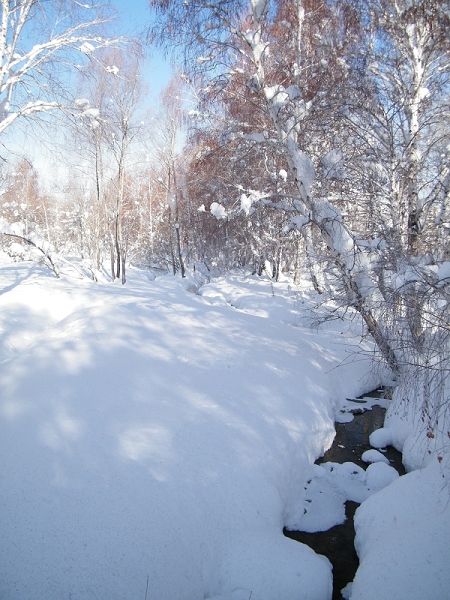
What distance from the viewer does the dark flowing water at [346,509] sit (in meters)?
3.04

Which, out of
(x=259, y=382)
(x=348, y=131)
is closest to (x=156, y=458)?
(x=259, y=382)

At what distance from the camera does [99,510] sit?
2697 millimetres

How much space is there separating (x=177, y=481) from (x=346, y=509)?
197 centimetres

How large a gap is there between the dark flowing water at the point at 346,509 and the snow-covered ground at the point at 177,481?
0.15 m

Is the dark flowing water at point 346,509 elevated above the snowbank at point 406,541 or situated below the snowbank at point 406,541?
below

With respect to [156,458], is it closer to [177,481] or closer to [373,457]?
[177,481]

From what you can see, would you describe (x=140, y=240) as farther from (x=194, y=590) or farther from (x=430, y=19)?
(x=194, y=590)

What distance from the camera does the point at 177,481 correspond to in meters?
3.10

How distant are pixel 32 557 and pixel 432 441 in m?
4.30

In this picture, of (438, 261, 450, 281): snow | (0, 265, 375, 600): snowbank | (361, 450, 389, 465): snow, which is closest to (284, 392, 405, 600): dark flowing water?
(361, 450, 389, 465): snow

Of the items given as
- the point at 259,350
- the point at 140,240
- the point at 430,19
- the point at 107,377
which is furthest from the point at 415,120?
the point at 140,240

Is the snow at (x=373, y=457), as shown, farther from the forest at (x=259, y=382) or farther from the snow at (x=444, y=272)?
the snow at (x=444, y=272)

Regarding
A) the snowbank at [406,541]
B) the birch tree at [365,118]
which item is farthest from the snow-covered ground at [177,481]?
the birch tree at [365,118]

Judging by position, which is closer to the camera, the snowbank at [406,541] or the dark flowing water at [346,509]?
the snowbank at [406,541]
